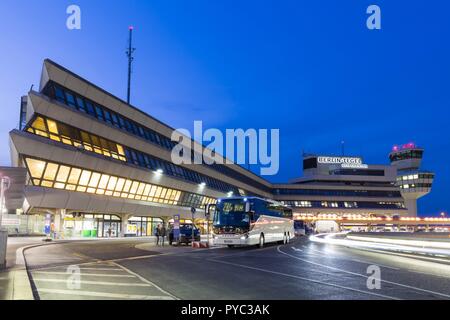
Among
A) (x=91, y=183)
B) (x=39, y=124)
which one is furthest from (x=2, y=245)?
(x=91, y=183)

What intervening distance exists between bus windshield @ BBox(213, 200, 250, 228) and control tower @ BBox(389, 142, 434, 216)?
125885mm

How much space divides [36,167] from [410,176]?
140 m

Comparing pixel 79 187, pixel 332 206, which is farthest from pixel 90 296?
pixel 332 206

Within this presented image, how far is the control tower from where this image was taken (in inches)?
5846

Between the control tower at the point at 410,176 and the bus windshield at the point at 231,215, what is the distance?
126 m

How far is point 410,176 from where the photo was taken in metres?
153

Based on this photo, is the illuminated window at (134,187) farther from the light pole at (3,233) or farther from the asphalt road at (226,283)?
the light pole at (3,233)

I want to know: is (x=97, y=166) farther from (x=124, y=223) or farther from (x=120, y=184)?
(x=124, y=223)

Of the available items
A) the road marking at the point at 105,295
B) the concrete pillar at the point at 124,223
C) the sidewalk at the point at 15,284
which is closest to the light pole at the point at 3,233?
the sidewalk at the point at 15,284

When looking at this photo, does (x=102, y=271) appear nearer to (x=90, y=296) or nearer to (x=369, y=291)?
(x=90, y=296)

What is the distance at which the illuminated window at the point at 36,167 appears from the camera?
37.3m

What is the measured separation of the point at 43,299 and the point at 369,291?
7.66m

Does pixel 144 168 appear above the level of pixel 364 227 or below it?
above
